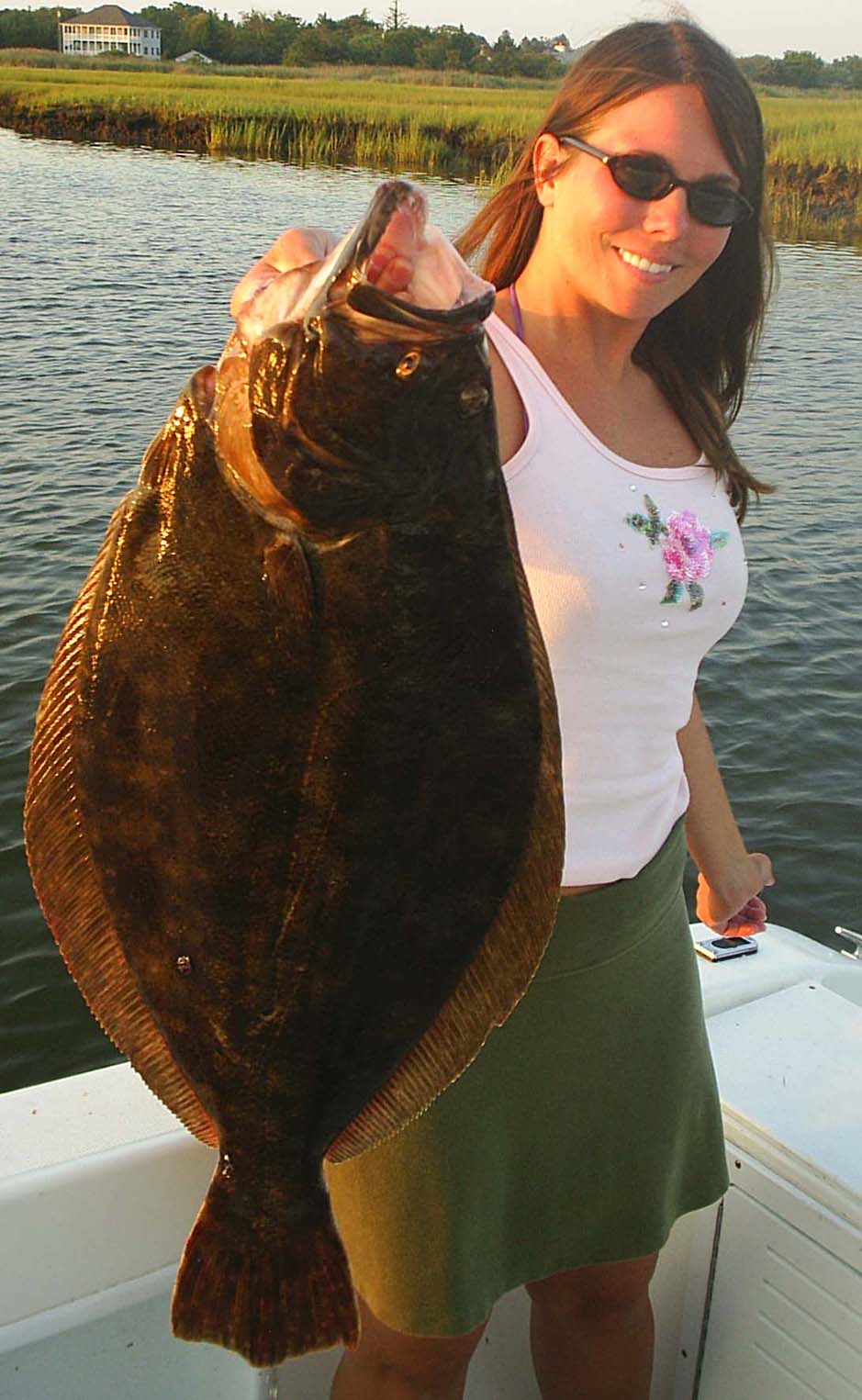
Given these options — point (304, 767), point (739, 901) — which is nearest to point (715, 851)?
point (739, 901)

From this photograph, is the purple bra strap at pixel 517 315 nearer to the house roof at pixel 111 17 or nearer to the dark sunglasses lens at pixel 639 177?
the dark sunglasses lens at pixel 639 177

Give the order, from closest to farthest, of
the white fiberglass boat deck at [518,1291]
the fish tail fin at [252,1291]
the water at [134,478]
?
the fish tail fin at [252,1291], the white fiberglass boat deck at [518,1291], the water at [134,478]

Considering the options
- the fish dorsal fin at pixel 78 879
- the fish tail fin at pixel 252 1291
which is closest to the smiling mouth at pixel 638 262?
the fish dorsal fin at pixel 78 879

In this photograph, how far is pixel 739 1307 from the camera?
2.73 m

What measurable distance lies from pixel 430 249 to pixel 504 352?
71 cm

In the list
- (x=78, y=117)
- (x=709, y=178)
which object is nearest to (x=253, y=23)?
(x=78, y=117)

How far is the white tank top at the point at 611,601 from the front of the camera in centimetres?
193

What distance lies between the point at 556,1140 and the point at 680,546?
979 millimetres

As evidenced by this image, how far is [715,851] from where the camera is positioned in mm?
2629

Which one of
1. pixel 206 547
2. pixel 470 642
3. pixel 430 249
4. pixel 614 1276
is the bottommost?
pixel 614 1276

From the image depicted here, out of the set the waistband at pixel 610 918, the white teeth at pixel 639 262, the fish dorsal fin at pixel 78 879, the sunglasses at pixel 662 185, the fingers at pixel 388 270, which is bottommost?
the waistband at pixel 610 918

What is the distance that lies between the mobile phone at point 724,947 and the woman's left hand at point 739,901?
2.22ft

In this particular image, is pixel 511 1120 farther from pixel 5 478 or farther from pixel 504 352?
pixel 5 478

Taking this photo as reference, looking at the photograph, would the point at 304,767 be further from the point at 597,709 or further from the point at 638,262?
the point at 638,262
